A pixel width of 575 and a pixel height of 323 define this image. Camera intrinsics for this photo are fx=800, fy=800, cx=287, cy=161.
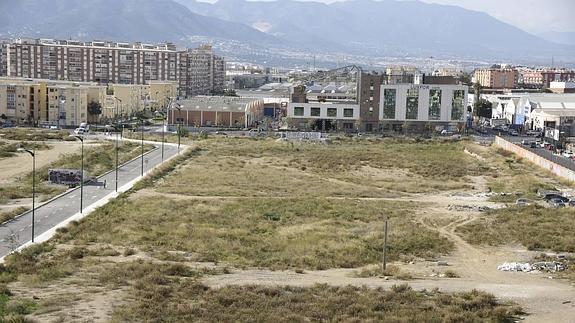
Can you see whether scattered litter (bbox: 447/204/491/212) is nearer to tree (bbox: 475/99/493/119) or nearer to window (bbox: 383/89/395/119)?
window (bbox: 383/89/395/119)

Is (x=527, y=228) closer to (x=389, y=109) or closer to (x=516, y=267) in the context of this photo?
(x=516, y=267)

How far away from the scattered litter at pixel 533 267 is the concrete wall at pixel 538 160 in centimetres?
1440

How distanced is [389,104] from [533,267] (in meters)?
38.5

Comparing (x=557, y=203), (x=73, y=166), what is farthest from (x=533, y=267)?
(x=73, y=166)

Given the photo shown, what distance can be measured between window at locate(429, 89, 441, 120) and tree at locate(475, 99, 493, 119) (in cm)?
1128

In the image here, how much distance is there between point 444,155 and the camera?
131 ft

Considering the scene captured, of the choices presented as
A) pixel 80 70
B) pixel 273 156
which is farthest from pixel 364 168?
pixel 80 70

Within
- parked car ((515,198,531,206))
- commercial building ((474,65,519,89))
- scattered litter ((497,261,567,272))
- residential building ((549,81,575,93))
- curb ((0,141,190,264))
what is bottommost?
curb ((0,141,190,264))

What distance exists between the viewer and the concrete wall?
2975 centimetres

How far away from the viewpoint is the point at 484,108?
65.2 metres

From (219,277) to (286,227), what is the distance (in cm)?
559

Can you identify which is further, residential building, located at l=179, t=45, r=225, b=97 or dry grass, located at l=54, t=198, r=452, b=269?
residential building, located at l=179, t=45, r=225, b=97

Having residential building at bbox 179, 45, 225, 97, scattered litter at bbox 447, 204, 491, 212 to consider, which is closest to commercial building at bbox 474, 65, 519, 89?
residential building at bbox 179, 45, 225, 97

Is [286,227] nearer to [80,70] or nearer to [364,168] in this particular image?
[364,168]
